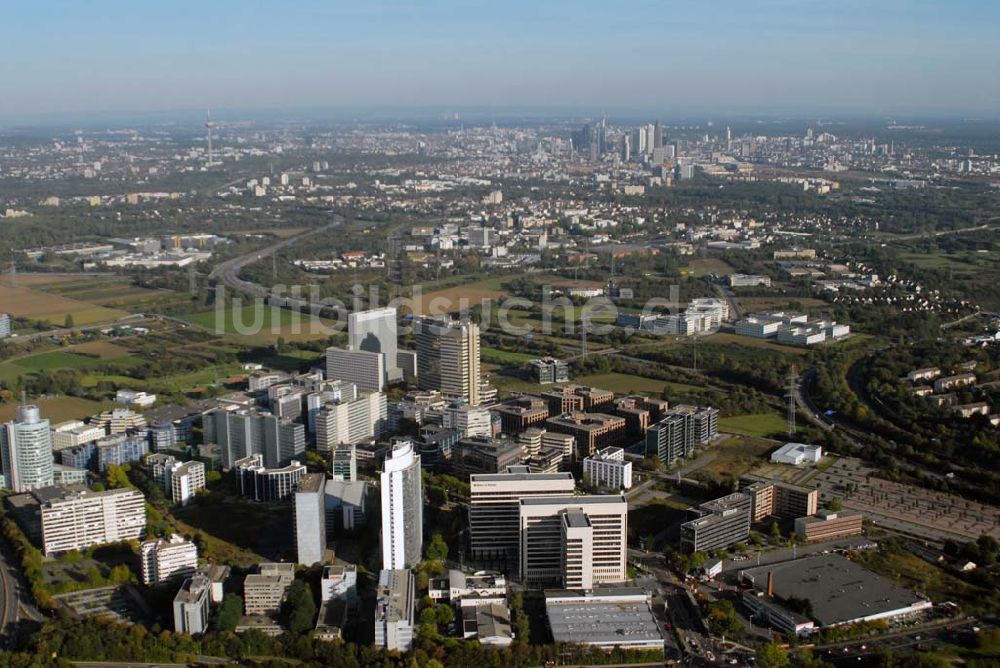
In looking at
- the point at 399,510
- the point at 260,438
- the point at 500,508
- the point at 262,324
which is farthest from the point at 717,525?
the point at 262,324

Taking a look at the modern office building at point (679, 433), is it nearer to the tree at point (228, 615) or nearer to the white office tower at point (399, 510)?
the white office tower at point (399, 510)

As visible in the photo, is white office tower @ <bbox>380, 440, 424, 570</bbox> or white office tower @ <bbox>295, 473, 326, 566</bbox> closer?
white office tower @ <bbox>380, 440, 424, 570</bbox>

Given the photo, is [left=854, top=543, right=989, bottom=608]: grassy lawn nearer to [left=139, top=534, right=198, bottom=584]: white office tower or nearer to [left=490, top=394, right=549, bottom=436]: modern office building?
[left=490, top=394, right=549, bottom=436]: modern office building

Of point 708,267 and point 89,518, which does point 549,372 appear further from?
point 708,267

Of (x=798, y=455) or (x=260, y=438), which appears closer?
(x=260, y=438)

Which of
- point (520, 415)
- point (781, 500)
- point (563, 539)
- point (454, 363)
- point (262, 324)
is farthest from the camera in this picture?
point (262, 324)

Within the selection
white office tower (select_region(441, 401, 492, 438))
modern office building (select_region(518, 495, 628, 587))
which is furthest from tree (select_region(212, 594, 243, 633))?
white office tower (select_region(441, 401, 492, 438))

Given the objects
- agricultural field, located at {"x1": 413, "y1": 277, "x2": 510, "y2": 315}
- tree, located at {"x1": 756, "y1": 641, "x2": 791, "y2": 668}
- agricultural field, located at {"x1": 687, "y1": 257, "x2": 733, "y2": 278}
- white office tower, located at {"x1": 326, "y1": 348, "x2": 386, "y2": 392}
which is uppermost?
white office tower, located at {"x1": 326, "y1": 348, "x2": 386, "y2": 392}

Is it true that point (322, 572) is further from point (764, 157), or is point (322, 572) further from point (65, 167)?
point (764, 157)
